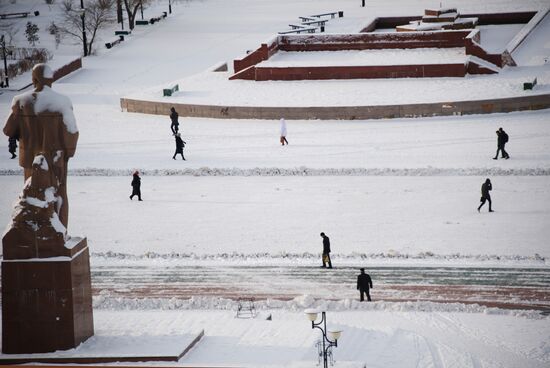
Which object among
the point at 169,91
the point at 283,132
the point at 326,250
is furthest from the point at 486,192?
the point at 169,91

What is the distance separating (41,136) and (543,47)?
103ft

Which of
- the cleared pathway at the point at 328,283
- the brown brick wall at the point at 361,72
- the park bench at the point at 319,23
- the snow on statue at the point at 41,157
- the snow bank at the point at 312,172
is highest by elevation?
the snow on statue at the point at 41,157

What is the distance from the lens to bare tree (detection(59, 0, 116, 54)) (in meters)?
53.3

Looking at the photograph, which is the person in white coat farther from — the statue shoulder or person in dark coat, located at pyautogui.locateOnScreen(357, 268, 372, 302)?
the statue shoulder

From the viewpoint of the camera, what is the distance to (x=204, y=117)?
38125 millimetres

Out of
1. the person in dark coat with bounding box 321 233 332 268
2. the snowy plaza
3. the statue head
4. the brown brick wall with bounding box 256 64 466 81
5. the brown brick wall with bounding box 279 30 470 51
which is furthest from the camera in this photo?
the brown brick wall with bounding box 279 30 470 51

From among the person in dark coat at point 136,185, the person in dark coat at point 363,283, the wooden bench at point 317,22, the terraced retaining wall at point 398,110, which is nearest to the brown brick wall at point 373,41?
the wooden bench at point 317,22

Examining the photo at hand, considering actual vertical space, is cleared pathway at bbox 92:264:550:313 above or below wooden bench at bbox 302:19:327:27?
below

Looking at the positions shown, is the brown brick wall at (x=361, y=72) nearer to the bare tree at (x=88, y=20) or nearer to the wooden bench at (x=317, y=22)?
the wooden bench at (x=317, y=22)

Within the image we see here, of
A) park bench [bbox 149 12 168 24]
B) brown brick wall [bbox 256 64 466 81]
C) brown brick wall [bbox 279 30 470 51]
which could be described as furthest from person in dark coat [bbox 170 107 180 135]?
park bench [bbox 149 12 168 24]

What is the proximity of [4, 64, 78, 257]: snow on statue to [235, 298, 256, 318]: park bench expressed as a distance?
12.6ft

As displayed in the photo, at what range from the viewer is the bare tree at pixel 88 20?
175 feet

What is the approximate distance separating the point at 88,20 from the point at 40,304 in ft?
136

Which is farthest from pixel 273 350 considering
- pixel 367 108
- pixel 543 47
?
pixel 543 47
